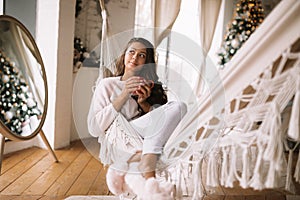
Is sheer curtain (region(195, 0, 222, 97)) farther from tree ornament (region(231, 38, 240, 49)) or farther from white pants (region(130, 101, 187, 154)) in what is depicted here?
white pants (region(130, 101, 187, 154))

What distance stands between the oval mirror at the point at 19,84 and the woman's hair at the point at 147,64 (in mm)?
750

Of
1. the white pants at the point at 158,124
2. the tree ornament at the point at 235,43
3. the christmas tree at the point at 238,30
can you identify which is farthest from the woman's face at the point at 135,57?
the tree ornament at the point at 235,43

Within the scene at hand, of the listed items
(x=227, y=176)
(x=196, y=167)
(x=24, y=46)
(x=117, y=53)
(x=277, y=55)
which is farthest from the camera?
(x=24, y=46)

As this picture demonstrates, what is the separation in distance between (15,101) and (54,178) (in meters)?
0.50

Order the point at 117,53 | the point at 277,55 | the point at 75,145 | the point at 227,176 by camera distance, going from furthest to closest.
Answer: the point at 75,145, the point at 117,53, the point at 227,176, the point at 277,55

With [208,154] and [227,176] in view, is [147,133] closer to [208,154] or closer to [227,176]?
[208,154]

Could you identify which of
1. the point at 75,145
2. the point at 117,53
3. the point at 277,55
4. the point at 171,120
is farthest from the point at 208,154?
the point at 75,145

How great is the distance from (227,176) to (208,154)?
0.14 meters

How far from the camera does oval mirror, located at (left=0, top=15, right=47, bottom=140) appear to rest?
1.88 meters

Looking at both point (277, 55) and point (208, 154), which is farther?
point (208, 154)

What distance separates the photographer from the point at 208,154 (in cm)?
123

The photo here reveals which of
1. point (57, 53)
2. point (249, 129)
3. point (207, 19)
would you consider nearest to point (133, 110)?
point (249, 129)

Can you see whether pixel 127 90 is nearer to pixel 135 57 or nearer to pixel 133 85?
pixel 133 85

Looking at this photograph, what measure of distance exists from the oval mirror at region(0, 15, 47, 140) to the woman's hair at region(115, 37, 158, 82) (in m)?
0.75
